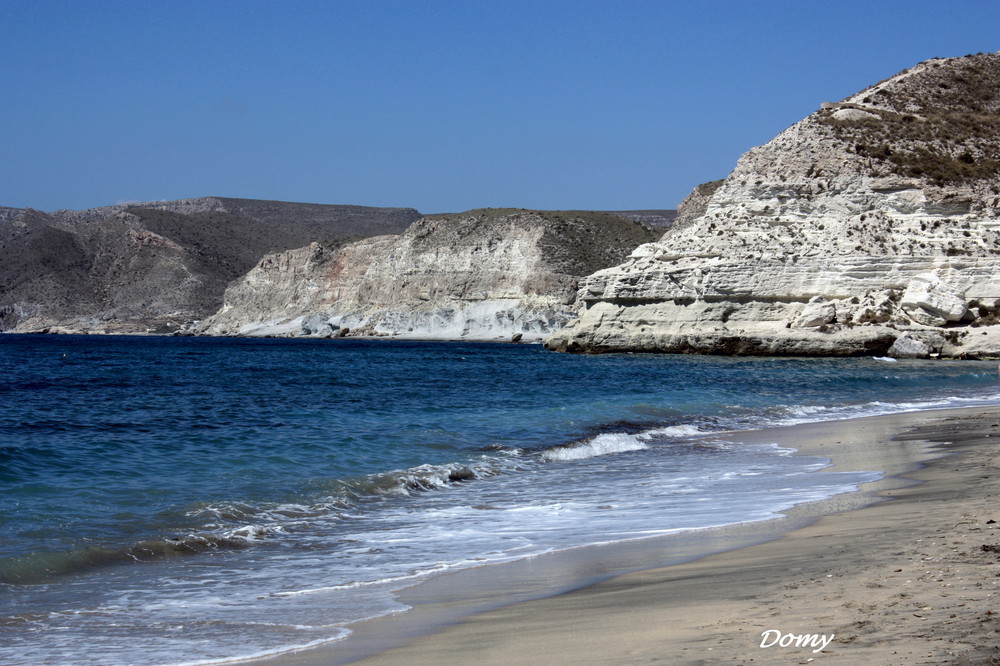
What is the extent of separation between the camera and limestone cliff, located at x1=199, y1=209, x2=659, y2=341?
85.2 m

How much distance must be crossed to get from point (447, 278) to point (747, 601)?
86670 millimetres

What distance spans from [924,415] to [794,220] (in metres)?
27.8

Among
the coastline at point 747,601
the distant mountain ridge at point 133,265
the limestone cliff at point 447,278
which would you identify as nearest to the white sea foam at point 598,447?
the coastline at point 747,601

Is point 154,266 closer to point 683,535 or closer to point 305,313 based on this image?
point 305,313

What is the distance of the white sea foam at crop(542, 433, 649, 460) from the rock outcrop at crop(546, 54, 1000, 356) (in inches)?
967

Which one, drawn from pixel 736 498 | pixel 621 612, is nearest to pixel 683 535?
pixel 736 498

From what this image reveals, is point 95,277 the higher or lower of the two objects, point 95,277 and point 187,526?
the higher

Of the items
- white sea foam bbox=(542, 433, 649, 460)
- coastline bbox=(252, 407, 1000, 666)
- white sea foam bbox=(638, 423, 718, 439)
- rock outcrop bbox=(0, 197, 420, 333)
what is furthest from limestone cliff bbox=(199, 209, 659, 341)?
coastline bbox=(252, 407, 1000, 666)

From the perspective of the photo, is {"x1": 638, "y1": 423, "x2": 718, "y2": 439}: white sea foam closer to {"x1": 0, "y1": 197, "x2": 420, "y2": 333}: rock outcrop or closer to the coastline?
the coastline

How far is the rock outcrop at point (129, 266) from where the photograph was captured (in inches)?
5212

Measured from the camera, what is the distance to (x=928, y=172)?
43812 mm

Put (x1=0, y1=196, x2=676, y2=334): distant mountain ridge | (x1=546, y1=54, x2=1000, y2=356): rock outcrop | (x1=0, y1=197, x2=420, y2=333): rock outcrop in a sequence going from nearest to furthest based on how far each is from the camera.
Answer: (x1=546, y1=54, x2=1000, y2=356): rock outcrop
(x1=0, y1=196, x2=676, y2=334): distant mountain ridge
(x1=0, y1=197, x2=420, y2=333): rock outcrop

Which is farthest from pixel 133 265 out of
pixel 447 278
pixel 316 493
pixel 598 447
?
pixel 316 493

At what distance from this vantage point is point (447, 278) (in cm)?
9081
